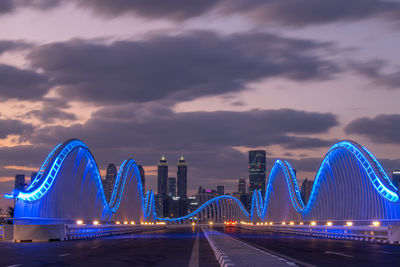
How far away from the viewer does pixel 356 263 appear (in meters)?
21.8

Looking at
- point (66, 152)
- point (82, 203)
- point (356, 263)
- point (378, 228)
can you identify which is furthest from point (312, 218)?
point (356, 263)

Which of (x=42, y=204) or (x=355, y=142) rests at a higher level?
(x=355, y=142)

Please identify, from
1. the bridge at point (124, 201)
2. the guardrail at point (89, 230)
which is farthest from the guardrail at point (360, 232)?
the guardrail at point (89, 230)

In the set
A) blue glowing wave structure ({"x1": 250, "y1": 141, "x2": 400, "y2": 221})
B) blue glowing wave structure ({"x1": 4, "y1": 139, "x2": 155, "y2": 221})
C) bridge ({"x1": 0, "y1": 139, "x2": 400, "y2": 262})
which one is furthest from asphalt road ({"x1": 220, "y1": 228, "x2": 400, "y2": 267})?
blue glowing wave structure ({"x1": 250, "y1": 141, "x2": 400, "y2": 221})

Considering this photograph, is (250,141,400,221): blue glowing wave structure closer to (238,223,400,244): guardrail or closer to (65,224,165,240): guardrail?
(238,223,400,244): guardrail

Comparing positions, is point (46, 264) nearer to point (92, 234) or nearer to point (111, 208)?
point (92, 234)

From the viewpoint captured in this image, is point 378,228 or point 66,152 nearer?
point 378,228

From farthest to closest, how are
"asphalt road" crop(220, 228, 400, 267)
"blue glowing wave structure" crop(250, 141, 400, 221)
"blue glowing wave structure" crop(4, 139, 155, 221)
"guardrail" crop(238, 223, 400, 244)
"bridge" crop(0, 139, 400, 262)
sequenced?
"blue glowing wave structure" crop(250, 141, 400, 221), "blue glowing wave structure" crop(4, 139, 155, 221), "bridge" crop(0, 139, 400, 262), "guardrail" crop(238, 223, 400, 244), "asphalt road" crop(220, 228, 400, 267)

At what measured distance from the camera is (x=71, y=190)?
81062mm

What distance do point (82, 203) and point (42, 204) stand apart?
2396 cm

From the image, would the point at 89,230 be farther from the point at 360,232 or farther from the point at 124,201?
the point at 124,201

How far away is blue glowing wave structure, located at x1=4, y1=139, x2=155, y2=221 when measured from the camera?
59.9 m

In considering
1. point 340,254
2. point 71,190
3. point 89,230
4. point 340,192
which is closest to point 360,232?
point 340,254

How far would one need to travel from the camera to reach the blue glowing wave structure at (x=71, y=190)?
59875 millimetres
